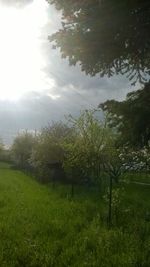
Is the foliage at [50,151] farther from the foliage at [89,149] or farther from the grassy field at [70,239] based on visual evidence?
the grassy field at [70,239]

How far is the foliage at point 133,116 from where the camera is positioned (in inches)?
377

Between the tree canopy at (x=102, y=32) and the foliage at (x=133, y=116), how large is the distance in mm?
1057

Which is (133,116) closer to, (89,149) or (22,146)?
(89,149)

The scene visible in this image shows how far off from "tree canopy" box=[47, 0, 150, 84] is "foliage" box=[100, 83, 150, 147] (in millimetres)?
1057

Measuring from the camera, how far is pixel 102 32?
991 cm

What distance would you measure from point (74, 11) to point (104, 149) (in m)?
28.2

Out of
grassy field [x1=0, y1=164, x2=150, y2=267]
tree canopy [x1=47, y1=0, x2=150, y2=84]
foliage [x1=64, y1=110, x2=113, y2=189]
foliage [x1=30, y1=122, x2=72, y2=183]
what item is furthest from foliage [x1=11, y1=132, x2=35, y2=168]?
tree canopy [x1=47, y1=0, x2=150, y2=84]

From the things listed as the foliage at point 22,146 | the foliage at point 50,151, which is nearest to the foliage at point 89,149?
the foliage at point 50,151

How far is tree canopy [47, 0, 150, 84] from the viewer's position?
947 centimetres

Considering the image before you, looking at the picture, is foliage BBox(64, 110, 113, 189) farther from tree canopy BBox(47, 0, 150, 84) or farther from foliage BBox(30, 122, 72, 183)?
tree canopy BBox(47, 0, 150, 84)

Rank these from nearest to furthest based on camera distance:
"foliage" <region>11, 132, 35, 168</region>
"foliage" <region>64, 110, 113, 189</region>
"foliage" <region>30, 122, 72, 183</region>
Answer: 1. "foliage" <region>64, 110, 113, 189</region>
2. "foliage" <region>30, 122, 72, 183</region>
3. "foliage" <region>11, 132, 35, 168</region>

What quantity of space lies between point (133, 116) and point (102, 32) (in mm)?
2010

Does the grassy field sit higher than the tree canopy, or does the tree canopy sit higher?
the tree canopy

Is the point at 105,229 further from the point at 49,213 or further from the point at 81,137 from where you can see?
the point at 81,137
